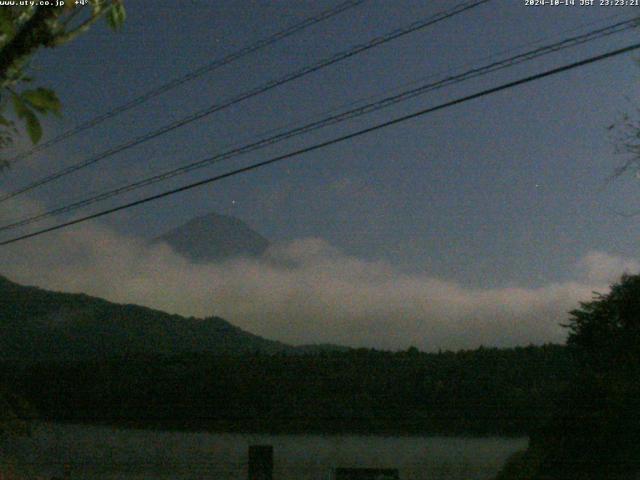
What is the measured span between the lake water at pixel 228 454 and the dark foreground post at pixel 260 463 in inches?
15.5

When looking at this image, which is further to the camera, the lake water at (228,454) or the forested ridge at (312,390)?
the forested ridge at (312,390)

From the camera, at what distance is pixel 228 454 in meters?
16.2

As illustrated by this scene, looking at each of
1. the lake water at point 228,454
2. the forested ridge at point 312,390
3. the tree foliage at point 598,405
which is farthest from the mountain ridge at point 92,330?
the tree foliage at point 598,405

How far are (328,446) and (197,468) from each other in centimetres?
307

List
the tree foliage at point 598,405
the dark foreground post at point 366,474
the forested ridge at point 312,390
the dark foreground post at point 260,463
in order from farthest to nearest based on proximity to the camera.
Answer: the dark foreground post at point 260,463 → the forested ridge at point 312,390 → the dark foreground post at point 366,474 → the tree foliage at point 598,405

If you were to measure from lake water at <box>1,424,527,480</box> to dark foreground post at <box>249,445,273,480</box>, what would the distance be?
0.39m

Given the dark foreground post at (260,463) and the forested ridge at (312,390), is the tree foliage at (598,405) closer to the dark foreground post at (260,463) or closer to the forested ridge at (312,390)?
the forested ridge at (312,390)

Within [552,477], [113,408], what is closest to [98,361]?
[113,408]

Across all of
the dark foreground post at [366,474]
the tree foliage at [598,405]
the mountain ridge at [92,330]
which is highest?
the mountain ridge at [92,330]

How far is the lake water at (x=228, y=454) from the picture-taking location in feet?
42.1

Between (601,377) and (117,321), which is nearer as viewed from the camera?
(601,377)

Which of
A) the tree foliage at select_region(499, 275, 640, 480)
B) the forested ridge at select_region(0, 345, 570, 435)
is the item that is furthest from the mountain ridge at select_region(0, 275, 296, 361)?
Answer: the tree foliage at select_region(499, 275, 640, 480)

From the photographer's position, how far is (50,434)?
752 inches

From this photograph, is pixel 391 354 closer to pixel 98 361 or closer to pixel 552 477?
pixel 552 477
